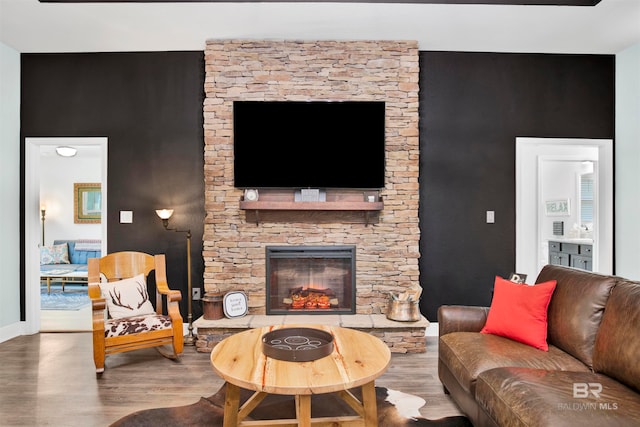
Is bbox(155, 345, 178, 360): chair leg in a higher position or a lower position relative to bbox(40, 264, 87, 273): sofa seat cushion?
lower

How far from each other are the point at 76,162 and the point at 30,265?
13.9ft

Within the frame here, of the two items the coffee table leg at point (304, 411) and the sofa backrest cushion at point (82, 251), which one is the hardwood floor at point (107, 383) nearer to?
the coffee table leg at point (304, 411)

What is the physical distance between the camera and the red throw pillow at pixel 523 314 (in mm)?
2309

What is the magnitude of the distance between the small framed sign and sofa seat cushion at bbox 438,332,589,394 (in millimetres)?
1935

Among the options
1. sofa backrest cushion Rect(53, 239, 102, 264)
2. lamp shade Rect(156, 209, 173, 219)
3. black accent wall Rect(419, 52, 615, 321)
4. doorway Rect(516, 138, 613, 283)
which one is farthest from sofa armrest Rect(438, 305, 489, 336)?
sofa backrest cushion Rect(53, 239, 102, 264)

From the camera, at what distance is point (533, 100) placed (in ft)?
13.5

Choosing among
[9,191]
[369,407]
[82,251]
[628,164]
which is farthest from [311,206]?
[82,251]

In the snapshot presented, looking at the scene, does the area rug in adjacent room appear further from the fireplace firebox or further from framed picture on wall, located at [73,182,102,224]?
the fireplace firebox

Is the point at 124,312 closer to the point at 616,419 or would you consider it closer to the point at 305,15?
the point at 305,15

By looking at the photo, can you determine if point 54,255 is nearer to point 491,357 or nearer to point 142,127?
point 142,127

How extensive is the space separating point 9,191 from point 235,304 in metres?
2.65

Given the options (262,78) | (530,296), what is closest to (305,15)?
(262,78)

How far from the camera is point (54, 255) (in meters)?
7.04

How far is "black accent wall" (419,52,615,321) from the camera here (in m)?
4.08
